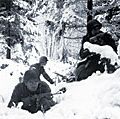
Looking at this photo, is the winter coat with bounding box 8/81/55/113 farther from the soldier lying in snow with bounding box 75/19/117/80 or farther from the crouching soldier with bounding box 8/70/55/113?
the soldier lying in snow with bounding box 75/19/117/80

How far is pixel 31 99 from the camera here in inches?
348

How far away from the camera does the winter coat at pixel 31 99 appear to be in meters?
8.76

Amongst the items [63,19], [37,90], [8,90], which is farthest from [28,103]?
[63,19]

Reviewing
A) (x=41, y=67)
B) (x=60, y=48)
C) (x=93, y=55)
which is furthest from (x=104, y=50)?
(x=60, y=48)

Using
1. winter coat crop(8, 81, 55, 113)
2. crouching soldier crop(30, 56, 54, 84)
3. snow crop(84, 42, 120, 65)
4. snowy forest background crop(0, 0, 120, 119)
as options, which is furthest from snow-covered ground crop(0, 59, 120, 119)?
crouching soldier crop(30, 56, 54, 84)

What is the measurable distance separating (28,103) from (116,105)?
7.85ft

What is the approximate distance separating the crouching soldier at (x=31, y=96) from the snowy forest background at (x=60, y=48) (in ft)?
0.71

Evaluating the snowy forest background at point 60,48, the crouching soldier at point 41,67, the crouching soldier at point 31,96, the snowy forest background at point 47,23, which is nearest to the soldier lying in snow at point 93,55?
the snowy forest background at point 60,48

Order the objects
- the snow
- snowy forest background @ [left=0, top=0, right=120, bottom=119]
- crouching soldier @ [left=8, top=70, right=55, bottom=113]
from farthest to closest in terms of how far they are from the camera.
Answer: the snow → crouching soldier @ [left=8, top=70, right=55, bottom=113] → snowy forest background @ [left=0, top=0, right=120, bottom=119]

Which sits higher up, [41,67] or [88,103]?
[88,103]

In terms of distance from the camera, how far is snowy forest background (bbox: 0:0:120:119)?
7.29 metres

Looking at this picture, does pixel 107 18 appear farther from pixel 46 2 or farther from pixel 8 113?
pixel 8 113

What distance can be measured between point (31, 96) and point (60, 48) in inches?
440

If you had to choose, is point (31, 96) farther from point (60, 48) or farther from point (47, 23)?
Result: point (60, 48)
